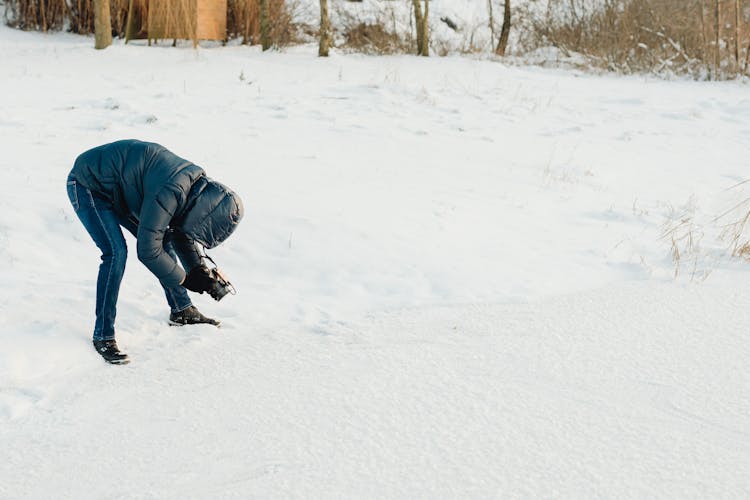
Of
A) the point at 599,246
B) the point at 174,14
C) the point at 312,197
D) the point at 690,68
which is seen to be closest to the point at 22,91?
the point at 174,14

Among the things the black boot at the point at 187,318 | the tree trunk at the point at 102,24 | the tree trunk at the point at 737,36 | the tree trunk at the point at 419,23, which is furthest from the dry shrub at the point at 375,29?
the black boot at the point at 187,318

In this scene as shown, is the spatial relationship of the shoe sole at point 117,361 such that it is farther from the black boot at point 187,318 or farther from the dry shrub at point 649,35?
the dry shrub at point 649,35

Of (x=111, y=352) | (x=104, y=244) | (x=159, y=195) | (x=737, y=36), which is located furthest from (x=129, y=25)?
(x=159, y=195)

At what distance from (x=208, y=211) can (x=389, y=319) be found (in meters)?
1.16

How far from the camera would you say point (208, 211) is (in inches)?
120

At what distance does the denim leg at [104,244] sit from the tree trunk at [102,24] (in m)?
8.02

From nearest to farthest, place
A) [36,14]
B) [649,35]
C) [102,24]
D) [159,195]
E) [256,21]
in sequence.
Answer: [159,195], [102,24], [256,21], [36,14], [649,35]

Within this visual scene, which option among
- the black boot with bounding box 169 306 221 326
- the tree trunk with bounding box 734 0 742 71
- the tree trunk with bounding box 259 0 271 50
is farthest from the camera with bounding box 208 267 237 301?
the tree trunk with bounding box 734 0 742 71

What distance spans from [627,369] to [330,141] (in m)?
4.31

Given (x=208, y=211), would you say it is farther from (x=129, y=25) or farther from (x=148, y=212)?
(x=129, y=25)

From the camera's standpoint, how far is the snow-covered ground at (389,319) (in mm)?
2500

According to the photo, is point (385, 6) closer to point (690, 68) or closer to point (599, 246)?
point (690, 68)

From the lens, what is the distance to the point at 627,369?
3.22 metres

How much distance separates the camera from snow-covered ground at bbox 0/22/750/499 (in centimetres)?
250
